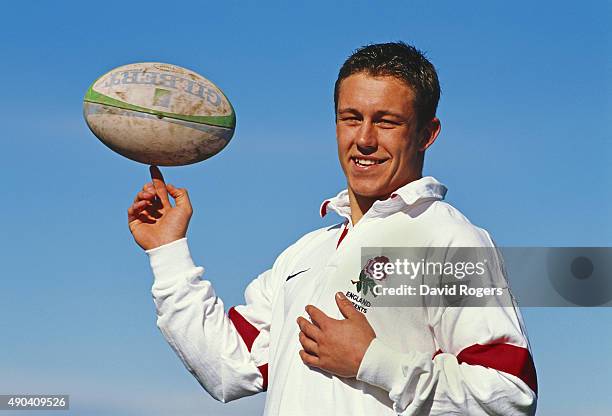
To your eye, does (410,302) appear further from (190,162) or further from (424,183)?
(190,162)

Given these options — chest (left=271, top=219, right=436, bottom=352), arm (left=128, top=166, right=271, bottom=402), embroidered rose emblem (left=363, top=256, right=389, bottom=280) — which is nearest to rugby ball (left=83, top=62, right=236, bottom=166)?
arm (left=128, top=166, right=271, bottom=402)

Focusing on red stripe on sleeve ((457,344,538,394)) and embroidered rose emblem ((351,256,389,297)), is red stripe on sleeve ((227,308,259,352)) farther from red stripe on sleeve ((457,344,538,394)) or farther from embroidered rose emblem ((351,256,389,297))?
red stripe on sleeve ((457,344,538,394))

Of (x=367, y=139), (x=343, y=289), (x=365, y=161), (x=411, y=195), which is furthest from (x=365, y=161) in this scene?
(x=343, y=289)

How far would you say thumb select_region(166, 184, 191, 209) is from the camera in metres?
6.52

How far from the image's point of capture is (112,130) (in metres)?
6.61

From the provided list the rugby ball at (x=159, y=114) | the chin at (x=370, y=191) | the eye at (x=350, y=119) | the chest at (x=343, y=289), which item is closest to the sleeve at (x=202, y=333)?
the chest at (x=343, y=289)

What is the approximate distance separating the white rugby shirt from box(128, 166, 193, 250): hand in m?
0.10

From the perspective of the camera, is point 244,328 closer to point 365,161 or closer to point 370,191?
point 370,191

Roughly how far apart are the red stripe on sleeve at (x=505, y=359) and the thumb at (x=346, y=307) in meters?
0.61

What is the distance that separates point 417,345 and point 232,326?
1.34 metres

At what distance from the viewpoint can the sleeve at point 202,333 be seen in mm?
6219

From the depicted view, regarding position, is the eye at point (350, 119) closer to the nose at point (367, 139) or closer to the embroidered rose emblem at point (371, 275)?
the nose at point (367, 139)

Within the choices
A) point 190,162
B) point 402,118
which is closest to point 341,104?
point 402,118

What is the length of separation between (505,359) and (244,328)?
71.6 inches
